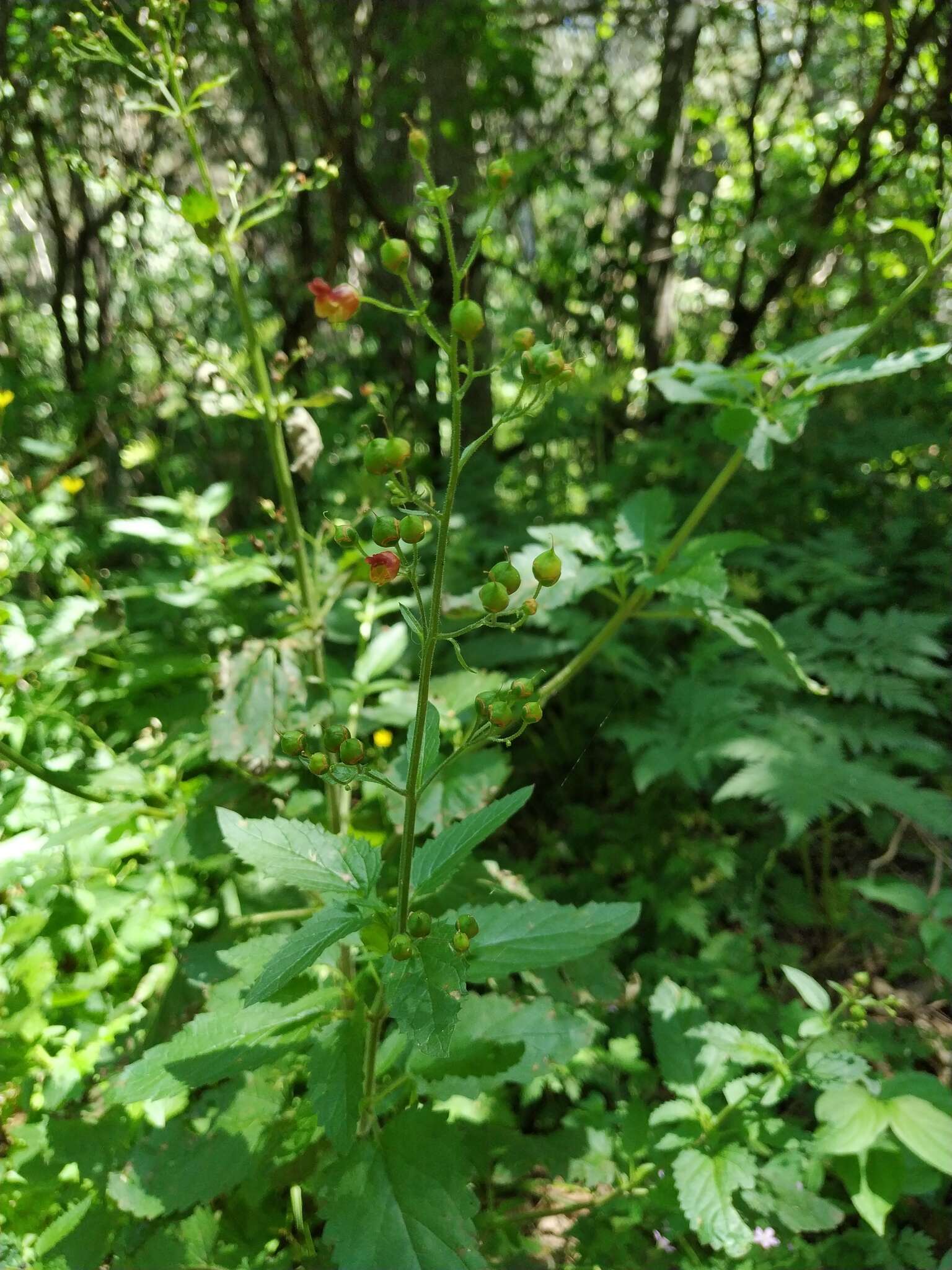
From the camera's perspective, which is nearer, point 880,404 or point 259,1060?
point 259,1060

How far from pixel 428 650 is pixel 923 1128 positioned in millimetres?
1305

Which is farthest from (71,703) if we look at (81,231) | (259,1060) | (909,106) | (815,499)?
(909,106)

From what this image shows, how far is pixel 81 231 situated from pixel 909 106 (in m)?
3.82

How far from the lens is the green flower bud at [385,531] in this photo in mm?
790

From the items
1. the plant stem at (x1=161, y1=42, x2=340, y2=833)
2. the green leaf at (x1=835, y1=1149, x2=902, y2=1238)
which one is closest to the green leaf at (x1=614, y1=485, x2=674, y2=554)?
the plant stem at (x1=161, y1=42, x2=340, y2=833)

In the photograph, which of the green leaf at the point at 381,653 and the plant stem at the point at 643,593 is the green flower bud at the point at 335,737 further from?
the green leaf at the point at 381,653

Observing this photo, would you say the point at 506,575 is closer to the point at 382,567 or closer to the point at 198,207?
the point at 382,567

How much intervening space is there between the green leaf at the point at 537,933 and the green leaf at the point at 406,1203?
0.26 metres

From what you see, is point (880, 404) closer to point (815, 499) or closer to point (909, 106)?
point (815, 499)

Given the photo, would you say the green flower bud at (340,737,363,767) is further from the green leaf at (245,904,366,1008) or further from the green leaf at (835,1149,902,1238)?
the green leaf at (835,1149,902,1238)

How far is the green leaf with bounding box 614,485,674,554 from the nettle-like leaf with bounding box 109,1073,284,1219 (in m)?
1.25

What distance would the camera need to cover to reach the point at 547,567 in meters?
0.87

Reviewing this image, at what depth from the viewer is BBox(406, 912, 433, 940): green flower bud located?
0.87 m

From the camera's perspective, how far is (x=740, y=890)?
7.41 ft
